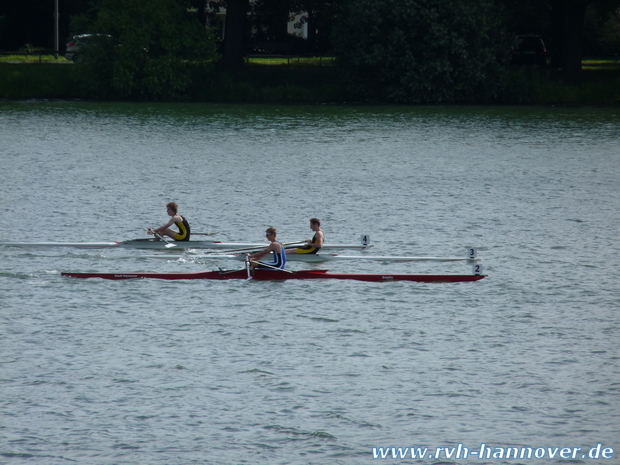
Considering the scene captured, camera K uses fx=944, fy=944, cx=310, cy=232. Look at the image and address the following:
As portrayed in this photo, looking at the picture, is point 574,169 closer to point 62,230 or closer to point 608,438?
point 62,230

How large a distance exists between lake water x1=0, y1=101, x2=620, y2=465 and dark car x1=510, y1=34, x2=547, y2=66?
1177 inches

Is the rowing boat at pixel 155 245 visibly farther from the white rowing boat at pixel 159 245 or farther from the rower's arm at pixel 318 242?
the rower's arm at pixel 318 242

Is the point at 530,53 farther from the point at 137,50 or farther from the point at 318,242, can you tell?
the point at 318,242

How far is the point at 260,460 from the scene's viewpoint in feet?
43.7

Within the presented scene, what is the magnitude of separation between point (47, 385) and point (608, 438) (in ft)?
29.5

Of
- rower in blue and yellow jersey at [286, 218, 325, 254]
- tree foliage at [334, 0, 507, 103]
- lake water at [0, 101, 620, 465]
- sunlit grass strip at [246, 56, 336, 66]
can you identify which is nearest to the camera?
lake water at [0, 101, 620, 465]

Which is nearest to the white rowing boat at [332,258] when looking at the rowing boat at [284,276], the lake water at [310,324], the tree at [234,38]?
the lake water at [310,324]

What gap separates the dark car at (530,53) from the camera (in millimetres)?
69188

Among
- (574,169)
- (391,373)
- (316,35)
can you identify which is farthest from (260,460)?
(316,35)

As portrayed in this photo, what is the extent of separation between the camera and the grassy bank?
60.5m

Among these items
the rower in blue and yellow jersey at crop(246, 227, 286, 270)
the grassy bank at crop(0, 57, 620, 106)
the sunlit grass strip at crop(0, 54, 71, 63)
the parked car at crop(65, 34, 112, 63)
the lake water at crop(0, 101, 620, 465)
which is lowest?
the lake water at crop(0, 101, 620, 465)

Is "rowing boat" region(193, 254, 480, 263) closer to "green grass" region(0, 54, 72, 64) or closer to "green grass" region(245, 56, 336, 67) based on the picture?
"green grass" region(245, 56, 336, 67)

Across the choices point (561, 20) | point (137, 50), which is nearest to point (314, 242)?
point (137, 50)

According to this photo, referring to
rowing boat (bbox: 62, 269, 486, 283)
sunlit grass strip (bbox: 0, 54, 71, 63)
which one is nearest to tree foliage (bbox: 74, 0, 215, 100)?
sunlit grass strip (bbox: 0, 54, 71, 63)
